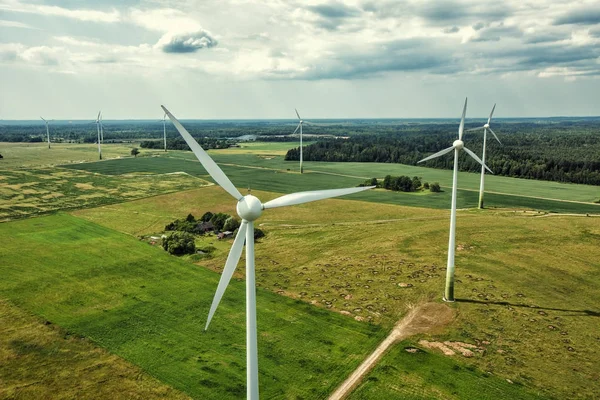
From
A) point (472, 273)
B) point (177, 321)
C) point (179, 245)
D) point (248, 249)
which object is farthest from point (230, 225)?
point (248, 249)

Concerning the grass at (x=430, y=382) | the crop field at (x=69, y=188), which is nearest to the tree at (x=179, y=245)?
the grass at (x=430, y=382)

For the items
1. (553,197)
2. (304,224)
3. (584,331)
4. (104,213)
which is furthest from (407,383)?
(553,197)

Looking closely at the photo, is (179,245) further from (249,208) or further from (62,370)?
(249,208)

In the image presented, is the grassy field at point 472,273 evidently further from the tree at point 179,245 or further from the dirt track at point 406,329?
the tree at point 179,245

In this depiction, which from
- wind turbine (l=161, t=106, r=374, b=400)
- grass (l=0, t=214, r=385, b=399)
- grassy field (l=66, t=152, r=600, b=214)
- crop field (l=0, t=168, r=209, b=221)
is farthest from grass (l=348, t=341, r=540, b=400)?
crop field (l=0, t=168, r=209, b=221)

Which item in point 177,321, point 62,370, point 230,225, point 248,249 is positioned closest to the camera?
point 248,249

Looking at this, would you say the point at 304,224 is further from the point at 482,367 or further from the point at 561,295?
the point at 482,367

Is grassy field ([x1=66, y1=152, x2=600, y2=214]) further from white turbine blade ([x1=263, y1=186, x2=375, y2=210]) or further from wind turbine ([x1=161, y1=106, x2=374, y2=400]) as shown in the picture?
wind turbine ([x1=161, y1=106, x2=374, y2=400])
